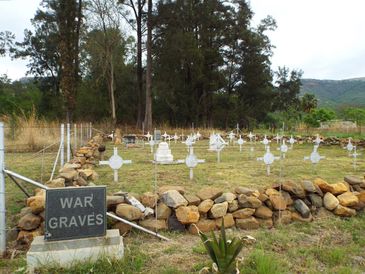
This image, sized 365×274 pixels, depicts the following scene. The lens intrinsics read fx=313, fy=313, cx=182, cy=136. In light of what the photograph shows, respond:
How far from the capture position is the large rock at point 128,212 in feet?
10.8

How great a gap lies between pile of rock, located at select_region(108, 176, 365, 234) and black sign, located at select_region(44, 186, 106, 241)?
567mm

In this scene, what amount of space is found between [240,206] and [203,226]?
54 centimetres

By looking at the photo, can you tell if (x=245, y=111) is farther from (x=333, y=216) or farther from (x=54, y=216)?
(x=54, y=216)

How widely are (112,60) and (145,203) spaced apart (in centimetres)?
2276

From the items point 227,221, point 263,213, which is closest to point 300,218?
point 263,213

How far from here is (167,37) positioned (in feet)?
80.2

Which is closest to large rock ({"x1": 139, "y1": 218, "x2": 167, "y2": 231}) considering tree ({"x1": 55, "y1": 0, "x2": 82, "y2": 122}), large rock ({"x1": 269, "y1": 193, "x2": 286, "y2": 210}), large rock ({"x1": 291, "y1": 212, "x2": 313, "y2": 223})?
large rock ({"x1": 269, "y1": 193, "x2": 286, "y2": 210})

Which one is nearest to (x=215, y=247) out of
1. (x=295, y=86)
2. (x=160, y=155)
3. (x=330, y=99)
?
(x=160, y=155)

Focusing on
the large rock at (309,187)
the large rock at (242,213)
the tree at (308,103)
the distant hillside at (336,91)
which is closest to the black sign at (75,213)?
the large rock at (242,213)

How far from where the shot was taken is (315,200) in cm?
404

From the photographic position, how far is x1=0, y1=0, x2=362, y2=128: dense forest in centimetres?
2438

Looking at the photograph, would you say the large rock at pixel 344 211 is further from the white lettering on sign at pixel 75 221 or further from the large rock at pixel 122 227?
the white lettering on sign at pixel 75 221

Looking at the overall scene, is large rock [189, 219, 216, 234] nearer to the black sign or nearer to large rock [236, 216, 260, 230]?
large rock [236, 216, 260, 230]

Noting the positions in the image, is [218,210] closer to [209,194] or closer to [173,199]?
[209,194]
